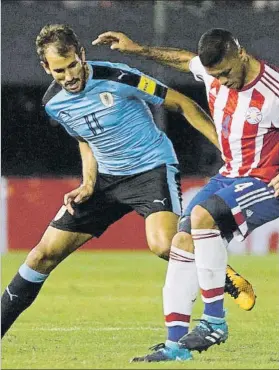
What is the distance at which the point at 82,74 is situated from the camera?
23.7 ft

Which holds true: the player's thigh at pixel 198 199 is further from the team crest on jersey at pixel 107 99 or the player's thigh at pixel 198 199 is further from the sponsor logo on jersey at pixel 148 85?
the team crest on jersey at pixel 107 99

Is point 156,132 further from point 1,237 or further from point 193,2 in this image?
point 193,2

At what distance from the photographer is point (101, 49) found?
1719cm

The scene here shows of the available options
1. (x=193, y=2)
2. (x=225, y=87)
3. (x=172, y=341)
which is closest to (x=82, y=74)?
(x=225, y=87)

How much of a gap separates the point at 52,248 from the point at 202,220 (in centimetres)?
112

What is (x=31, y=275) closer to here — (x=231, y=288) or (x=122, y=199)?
(x=122, y=199)

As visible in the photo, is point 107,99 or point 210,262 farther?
point 107,99

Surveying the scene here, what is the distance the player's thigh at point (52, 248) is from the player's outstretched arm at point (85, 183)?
184mm

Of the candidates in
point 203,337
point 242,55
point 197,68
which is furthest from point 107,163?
point 203,337

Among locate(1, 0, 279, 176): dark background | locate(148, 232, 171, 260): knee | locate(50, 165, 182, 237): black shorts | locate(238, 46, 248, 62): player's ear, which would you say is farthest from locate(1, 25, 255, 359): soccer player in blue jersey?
locate(1, 0, 279, 176): dark background

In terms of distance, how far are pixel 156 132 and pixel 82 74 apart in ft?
2.23

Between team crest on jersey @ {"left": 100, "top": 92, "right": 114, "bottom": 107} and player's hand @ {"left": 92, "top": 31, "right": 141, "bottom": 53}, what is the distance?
0.36m

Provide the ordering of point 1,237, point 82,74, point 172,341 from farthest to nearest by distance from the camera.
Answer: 1. point 1,237
2. point 82,74
3. point 172,341

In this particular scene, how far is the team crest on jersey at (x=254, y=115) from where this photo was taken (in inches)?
265
